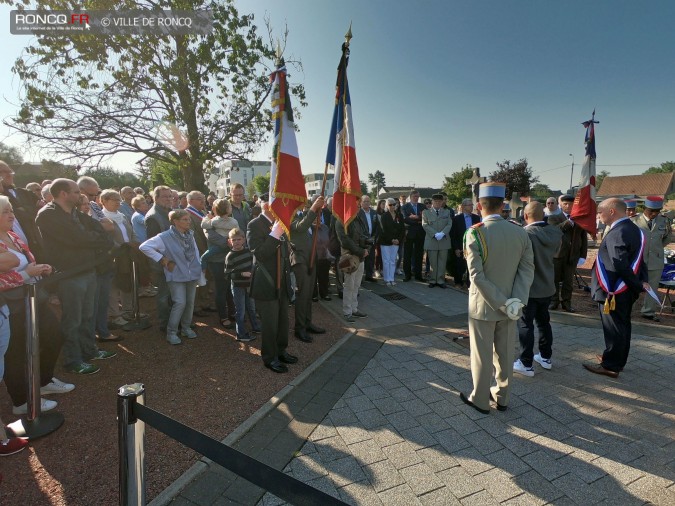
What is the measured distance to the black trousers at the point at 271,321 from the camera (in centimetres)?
438

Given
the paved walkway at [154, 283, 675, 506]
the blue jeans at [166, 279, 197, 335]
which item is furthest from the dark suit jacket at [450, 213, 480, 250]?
the blue jeans at [166, 279, 197, 335]

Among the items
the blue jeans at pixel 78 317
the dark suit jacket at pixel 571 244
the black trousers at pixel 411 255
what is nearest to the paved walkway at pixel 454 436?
the dark suit jacket at pixel 571 244

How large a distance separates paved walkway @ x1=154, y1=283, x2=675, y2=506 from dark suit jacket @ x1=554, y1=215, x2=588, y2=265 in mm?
2426

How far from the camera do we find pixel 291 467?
278cm

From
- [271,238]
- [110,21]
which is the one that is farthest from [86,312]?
[110,21]

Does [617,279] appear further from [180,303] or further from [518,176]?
[518,176]

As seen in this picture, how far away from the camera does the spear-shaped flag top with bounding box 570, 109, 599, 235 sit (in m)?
6.79

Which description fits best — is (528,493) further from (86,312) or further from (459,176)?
(459,176)

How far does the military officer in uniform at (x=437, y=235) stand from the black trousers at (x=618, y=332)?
15.6ft

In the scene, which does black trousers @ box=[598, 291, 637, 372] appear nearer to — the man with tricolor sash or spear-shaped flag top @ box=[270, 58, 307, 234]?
the man with tricolor sash

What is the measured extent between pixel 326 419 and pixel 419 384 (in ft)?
4.33

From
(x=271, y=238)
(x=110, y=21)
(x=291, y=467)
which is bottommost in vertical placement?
(x=291, y=467)

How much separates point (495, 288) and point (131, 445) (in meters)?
3.12

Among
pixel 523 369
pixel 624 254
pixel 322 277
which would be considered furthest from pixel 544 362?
pixel 322 277
